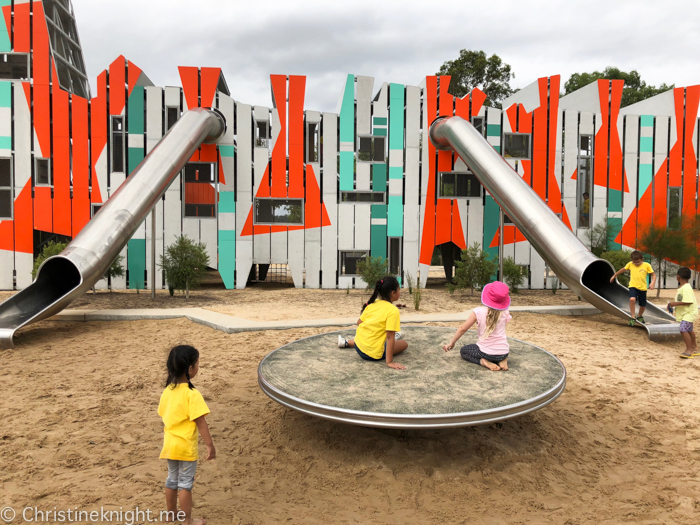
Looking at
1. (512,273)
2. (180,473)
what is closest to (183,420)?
(180,473)

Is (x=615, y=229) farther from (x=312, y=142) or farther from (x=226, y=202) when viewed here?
(x=226, y=202)

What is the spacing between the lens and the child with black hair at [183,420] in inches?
118

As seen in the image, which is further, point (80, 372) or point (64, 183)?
point (64, 183)

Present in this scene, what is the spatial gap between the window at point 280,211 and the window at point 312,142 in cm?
170

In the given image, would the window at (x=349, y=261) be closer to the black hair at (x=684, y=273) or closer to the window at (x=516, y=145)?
the window at (x=516, y=145)

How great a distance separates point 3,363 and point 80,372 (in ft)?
4.76

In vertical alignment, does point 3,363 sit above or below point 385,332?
below

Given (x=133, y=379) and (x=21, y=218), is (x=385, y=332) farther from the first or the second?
(x=21, y=218)

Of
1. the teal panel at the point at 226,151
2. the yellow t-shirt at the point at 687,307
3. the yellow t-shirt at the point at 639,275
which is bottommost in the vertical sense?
the yellow t-shirt at the point at 687,307

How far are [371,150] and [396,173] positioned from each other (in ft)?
4.30

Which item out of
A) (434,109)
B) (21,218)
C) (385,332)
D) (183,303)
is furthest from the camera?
(434,109)

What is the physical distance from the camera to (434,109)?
17.1 meters

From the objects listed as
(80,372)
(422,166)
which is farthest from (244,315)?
(422,166)

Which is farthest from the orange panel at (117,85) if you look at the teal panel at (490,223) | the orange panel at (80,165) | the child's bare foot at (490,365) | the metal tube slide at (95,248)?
the child's bare foot at (490,365)
